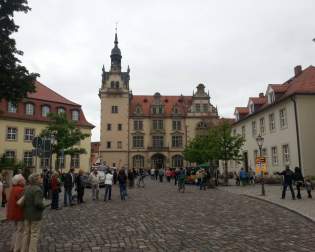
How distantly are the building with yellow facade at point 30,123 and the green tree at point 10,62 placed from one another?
64.6ft

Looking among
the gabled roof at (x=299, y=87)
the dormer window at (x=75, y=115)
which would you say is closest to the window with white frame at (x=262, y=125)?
the gabled roof at (x=299, y=87)

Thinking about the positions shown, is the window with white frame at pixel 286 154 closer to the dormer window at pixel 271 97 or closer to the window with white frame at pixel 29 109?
the dormer window at pixel 271 97

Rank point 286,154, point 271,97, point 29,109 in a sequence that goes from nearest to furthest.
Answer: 1. point 286,154
2. point 271,97
3. point 29,109

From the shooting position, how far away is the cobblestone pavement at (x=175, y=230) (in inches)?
310

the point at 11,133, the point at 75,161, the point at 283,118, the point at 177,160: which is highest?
the point at 11,133

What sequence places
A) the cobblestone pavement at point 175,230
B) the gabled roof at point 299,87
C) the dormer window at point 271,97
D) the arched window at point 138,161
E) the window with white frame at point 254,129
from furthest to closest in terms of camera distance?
1. the arched window at point 138,161
2. the window with white frame at point 254,129
3. the dormer window at point 271,97
4. the gabled roof at point 299,87
5. the cobblestone pavement at point 175,230

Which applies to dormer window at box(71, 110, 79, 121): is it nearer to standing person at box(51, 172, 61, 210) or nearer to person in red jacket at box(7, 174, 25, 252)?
standing person at box(51, 172, 61, 210)

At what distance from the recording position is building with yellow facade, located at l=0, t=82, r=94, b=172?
41531 millimetres

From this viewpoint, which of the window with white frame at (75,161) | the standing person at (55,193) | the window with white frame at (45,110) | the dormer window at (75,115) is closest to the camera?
the standing person at (55,193)

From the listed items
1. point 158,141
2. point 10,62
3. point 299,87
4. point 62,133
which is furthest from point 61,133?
point 158,141

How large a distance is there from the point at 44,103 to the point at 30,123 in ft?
10.8

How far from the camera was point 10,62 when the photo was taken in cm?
1995

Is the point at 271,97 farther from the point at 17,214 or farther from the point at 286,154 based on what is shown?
the point at 17,214

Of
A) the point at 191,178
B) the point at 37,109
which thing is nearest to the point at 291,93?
the point at 191,178
